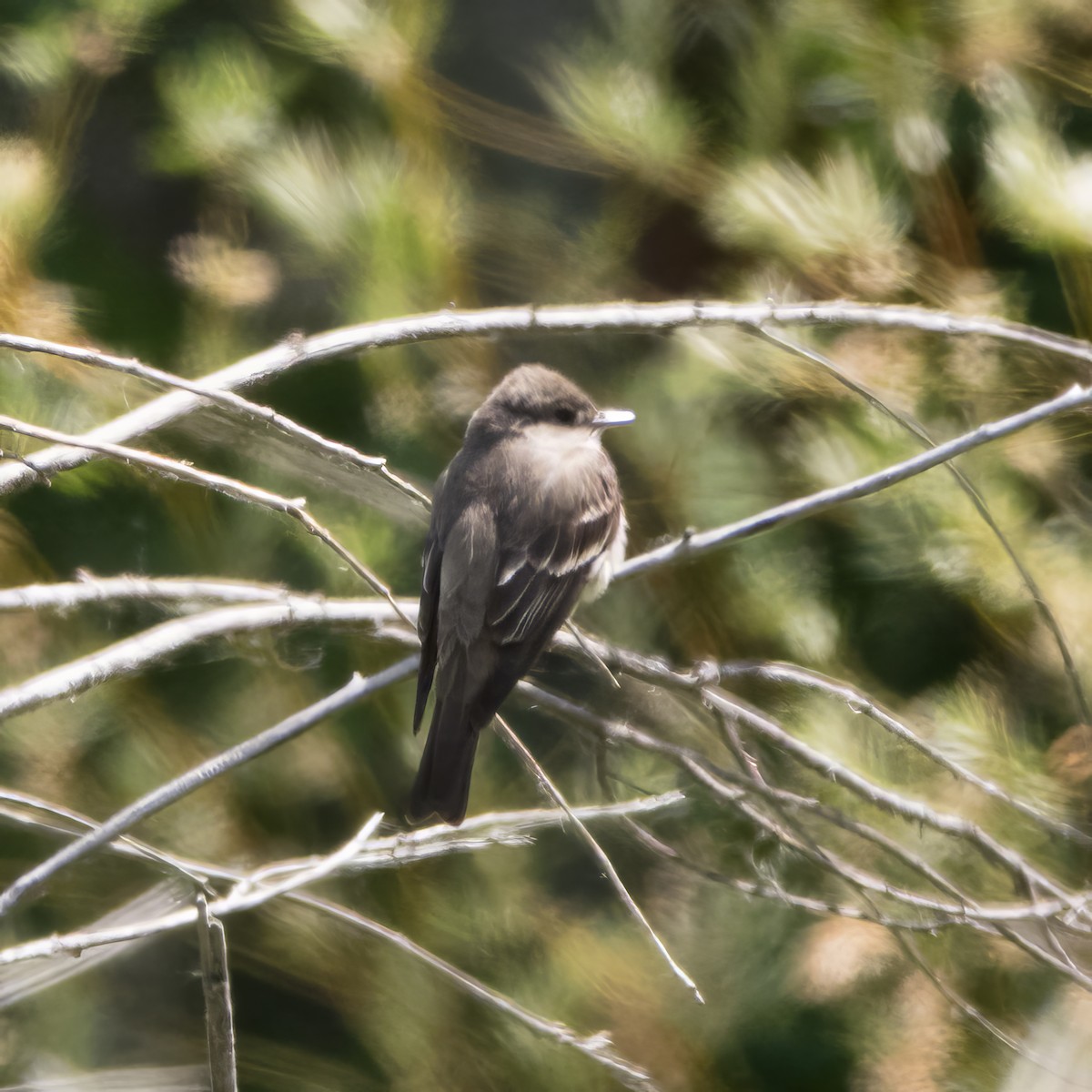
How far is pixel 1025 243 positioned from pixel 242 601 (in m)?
0.82

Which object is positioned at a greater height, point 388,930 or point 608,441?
point 608,441

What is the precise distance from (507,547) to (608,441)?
0.18 m

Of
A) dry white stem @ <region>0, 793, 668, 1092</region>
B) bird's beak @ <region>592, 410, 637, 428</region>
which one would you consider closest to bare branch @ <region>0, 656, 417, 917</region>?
dry white stem @ <region>0, 793, 668, 1092</region>

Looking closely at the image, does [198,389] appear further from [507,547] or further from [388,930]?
[507,547]

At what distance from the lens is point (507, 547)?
1452 millimetres

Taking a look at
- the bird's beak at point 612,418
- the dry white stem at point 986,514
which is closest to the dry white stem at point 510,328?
the dry white stem at point 986,514

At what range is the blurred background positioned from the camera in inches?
44.2

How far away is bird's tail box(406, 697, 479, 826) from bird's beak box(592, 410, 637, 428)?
1.18 ft

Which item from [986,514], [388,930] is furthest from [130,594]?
[986,514]

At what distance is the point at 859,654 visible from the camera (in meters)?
1.21

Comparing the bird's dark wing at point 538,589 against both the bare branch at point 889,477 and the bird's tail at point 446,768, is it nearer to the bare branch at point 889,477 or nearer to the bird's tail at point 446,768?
the bird's tail at point 446,768

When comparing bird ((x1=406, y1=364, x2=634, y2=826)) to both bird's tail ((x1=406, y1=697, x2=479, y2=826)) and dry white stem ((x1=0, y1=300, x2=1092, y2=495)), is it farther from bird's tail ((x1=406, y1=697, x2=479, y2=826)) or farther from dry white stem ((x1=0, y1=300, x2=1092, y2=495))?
dry white stem ((x1=0, y1=300, x2=1092, y2=495))

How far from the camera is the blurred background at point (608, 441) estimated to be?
1123 millimetres

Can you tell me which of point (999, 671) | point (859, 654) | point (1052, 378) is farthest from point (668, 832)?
point (1052, 378)
